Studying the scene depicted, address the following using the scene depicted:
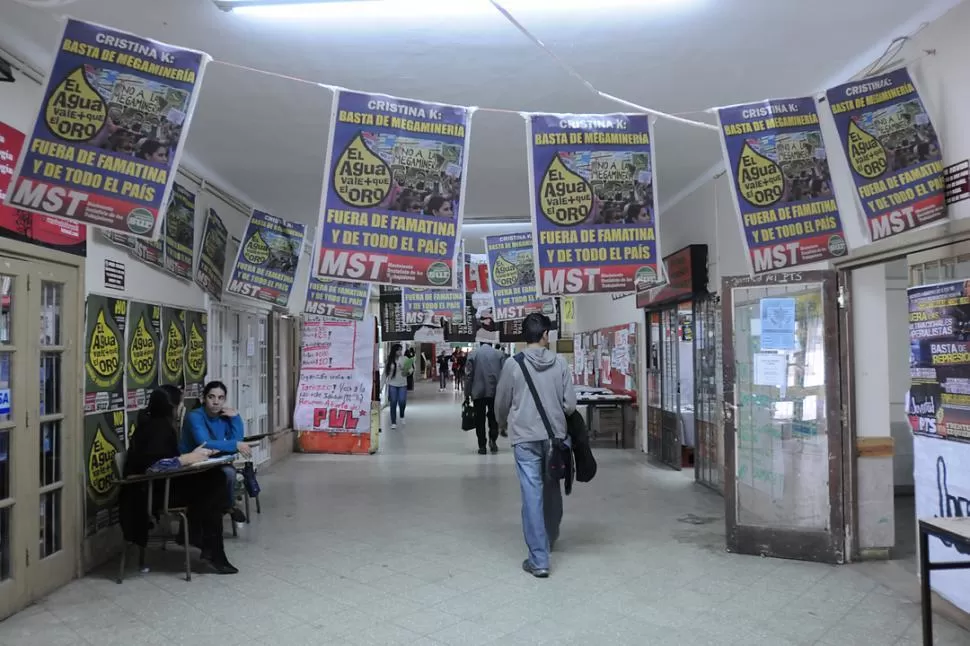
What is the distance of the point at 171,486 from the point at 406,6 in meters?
3.47

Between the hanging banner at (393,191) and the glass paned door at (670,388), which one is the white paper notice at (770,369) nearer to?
the hanging banner at (393,191)

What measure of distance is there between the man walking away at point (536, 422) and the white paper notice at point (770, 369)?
1.46 m

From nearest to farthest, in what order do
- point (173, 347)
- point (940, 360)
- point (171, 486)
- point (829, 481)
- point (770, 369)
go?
1. point (940, 360)
2. point (829, 481)
3. point (171, 486)
4. point (770, 369)
5. point (173, 347)

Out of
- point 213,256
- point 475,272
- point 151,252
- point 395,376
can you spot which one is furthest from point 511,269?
point 395,376

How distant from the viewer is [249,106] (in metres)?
4.93

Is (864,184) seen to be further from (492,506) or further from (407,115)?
(492,506)

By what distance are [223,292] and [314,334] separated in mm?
2540

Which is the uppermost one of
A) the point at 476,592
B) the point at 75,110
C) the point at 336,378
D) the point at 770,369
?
the point at 75,110

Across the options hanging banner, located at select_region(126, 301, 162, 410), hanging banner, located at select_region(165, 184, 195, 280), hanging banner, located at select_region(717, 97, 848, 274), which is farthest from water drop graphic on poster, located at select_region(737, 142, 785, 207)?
hanging banner, located at select_region(165, 184, 195, 280)

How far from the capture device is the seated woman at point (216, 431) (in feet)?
16.5

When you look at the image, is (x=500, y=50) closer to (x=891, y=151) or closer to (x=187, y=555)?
(x=891, y=151)

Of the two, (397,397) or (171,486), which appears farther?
(397,397)

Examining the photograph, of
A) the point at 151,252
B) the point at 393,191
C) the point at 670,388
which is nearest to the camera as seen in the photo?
the point at 393,191

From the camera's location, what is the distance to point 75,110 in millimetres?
3109
